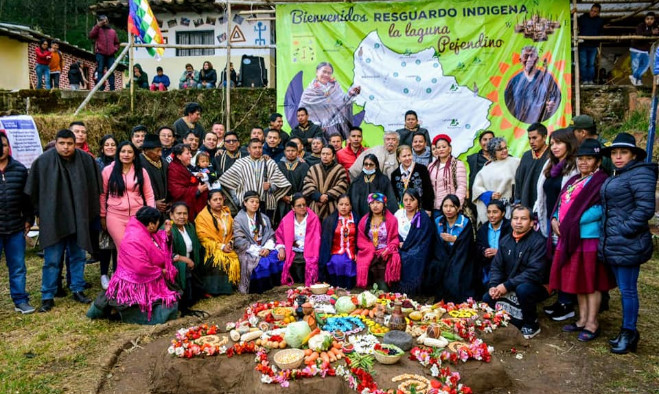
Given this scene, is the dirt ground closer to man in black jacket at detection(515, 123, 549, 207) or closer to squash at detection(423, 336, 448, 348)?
squash at detection(423, 336, 448, 348)

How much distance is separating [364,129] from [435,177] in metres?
2.69

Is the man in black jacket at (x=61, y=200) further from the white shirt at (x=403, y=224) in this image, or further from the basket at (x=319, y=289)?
the white shirt at (x=403, y=224)

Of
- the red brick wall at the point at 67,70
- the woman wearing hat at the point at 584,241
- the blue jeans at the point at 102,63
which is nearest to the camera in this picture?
the woman wearing hat at the point at 584,241

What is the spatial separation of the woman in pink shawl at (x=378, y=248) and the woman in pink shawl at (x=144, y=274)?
2034 millimetres

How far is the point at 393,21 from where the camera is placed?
8508 mm

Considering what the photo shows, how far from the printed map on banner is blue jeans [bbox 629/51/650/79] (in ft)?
11.5

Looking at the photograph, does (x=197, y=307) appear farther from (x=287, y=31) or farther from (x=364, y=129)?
(x=287, y=31)

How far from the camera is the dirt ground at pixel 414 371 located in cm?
350

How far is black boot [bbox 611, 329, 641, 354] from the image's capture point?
14.1 feet

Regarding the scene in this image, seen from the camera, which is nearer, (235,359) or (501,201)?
(235,359)

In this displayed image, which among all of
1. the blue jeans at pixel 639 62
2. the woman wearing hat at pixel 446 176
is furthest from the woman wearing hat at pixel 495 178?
the blue jeans at pixel 639 62

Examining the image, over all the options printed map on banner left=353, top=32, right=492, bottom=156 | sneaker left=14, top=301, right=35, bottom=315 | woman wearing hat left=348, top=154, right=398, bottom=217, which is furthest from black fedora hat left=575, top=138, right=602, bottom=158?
sneaker left=14, top=301, right=35, bottom=315

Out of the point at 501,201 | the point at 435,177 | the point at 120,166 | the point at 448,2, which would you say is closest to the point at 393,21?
the point at 448,2

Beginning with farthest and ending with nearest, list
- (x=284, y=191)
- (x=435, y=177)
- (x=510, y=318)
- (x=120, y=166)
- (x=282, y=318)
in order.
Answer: (x=284, y=191) < (x=435, y=177) < (x=120, y=166) < (x=510, y=318) < (x=282, y=318)
